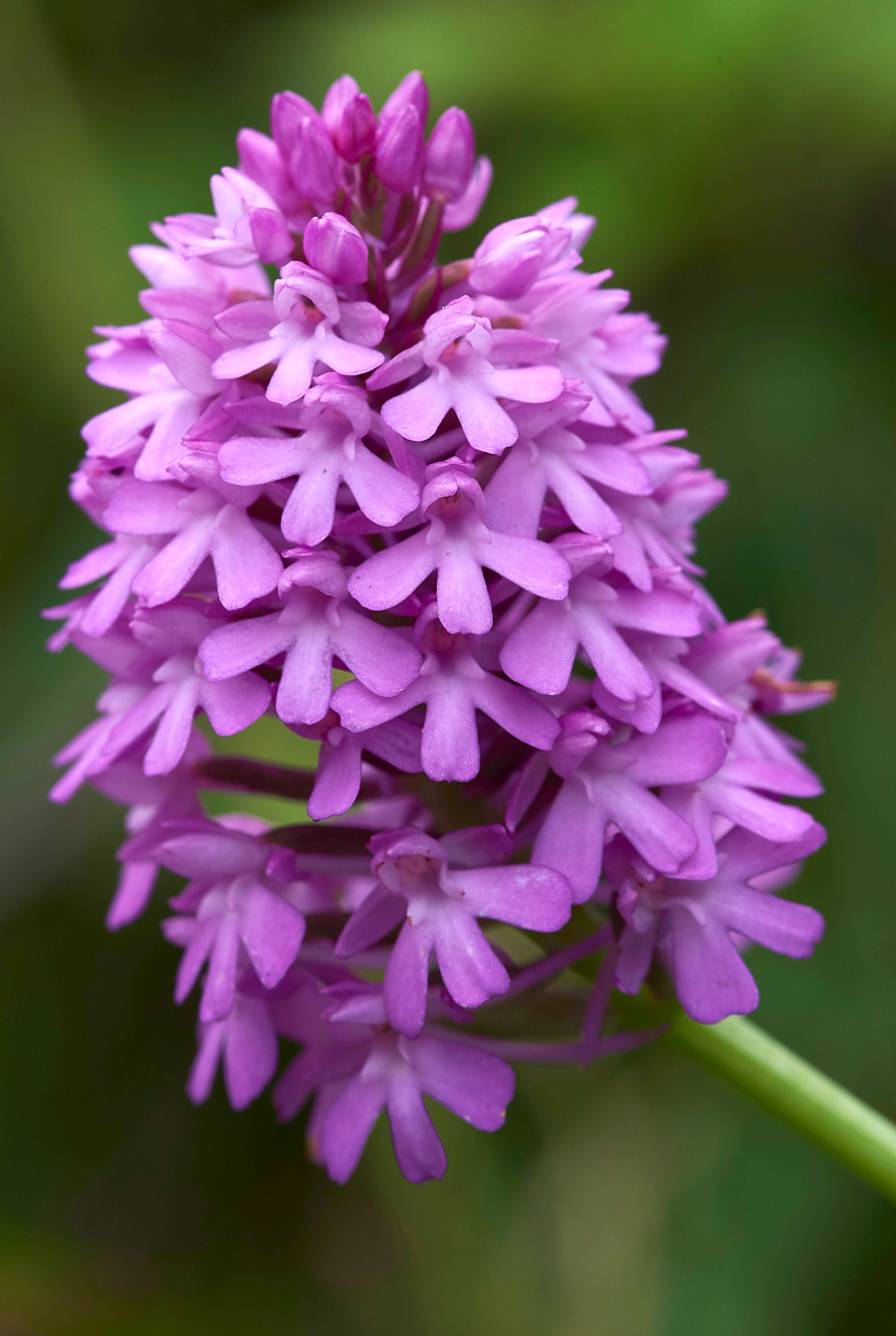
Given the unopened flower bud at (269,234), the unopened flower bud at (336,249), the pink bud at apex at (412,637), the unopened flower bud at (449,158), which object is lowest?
the pink bud at apex at (412,637)

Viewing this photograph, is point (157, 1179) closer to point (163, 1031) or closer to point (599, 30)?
point (163, 1031)

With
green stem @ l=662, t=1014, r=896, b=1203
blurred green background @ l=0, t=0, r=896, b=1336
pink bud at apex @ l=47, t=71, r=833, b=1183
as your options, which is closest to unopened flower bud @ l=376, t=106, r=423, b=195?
pink bud at apex @ l=47, t=71, r=833, b=1183

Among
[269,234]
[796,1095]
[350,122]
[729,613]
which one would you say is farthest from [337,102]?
[729,613]

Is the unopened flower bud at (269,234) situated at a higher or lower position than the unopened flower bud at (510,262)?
higher

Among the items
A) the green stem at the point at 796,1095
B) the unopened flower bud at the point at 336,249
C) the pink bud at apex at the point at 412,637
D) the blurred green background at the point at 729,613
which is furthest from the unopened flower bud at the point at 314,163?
the blurred green background at the point at 729,613

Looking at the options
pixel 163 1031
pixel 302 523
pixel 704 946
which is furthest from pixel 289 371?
pixel 163 1031

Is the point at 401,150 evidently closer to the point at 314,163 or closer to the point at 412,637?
the point at 314,163

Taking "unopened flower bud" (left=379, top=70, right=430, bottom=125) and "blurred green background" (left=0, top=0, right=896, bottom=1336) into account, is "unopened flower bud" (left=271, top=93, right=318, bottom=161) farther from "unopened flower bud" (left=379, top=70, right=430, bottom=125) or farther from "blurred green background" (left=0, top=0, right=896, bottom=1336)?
"blurred green background" (left=0, top=0, right=896, bottom=1336)

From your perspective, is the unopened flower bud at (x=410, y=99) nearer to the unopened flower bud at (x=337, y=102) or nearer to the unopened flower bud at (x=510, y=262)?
the unopened flower bud at (x=337, y=102)
